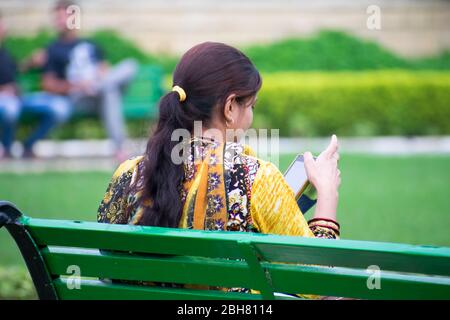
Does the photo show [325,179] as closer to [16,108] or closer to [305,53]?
[16,108]

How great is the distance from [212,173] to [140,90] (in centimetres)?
909

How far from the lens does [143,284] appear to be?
2.52 m

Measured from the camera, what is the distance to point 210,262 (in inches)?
92.2

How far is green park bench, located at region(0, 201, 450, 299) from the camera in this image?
2.10 metres

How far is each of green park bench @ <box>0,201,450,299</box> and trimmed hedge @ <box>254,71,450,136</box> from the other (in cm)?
1063

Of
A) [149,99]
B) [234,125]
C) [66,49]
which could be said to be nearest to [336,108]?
[149,99]

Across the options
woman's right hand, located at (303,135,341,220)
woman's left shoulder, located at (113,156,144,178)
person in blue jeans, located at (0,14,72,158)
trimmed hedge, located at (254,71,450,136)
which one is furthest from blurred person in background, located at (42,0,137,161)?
woman's right hand, located at (303,135,341,220)

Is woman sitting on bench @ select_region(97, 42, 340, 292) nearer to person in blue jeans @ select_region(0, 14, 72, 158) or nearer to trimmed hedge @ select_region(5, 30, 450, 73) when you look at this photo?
person in blue jeans @ select_region(0, 14, 72, 158)

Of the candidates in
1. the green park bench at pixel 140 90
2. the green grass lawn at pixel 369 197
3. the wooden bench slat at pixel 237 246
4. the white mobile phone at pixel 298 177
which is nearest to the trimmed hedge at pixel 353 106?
the green park bench at pixel 140 90

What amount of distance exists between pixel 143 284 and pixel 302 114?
10.9 meters

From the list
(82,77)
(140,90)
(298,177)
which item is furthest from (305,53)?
(298,177)

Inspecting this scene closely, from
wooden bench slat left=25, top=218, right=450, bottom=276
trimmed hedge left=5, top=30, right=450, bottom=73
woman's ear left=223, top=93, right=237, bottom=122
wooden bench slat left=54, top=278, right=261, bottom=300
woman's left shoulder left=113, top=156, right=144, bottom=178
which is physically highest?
trimmed hedge left=5, top=30, right=450, bottom=73
